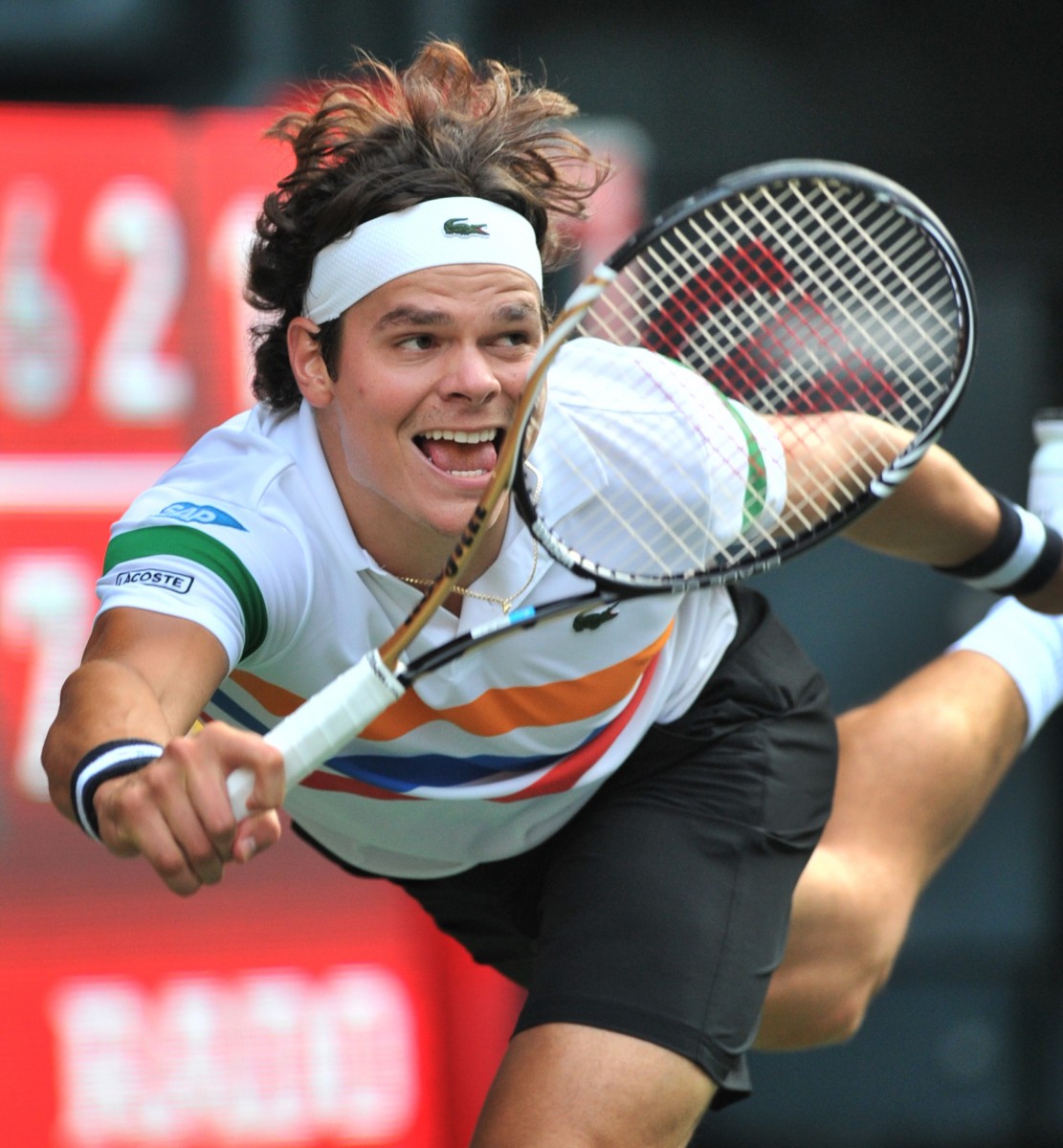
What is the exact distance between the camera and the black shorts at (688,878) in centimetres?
269

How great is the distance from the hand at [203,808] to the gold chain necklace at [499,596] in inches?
23.3

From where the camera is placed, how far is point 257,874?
416 centimetres

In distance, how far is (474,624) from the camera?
8.61ft

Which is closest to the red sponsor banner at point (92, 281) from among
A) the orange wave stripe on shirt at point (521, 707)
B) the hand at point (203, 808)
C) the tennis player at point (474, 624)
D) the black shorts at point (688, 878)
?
the tennis player at point (474, 624)

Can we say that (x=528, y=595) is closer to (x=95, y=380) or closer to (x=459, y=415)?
(x=459, y=415)

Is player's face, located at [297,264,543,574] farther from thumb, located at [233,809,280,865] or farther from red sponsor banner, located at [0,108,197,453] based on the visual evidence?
red sponsor banner, located at [0,108,197,453]

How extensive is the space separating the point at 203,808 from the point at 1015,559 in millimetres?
1545

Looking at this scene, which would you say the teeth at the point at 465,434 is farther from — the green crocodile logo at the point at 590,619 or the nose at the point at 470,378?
the green crocodile logo at the point at 590,619

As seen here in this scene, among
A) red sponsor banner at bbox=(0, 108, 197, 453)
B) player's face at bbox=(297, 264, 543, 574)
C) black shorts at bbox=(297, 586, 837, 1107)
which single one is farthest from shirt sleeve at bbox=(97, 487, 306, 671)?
red sponsor banner at bbox=(0, 108, 197, 453)

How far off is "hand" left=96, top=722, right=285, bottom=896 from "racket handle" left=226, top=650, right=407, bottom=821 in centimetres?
3

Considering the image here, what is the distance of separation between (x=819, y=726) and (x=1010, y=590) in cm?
36

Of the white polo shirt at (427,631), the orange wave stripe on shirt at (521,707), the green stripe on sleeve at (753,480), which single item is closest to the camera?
the white polo shirt at (427,631)

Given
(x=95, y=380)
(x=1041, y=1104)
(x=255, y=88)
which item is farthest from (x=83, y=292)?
(x=1041, y=1104)

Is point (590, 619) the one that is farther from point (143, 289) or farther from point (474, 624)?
point (143, 289)
